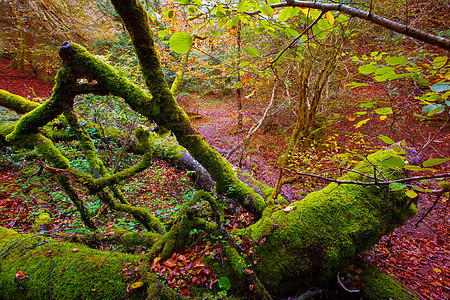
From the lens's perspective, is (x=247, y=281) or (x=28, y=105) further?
(x=28, y=105)

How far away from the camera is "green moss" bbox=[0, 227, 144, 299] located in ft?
6.49

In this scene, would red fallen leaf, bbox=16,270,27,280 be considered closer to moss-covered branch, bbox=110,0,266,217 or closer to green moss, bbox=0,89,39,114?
moss-covered branch, bbox=110,0,266,217

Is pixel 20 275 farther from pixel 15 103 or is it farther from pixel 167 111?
pixel 15 103

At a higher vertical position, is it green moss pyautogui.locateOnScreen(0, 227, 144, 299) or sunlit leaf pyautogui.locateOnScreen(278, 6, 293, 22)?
sunlit leaf pyautogui.locateOnScreen(278, 6, 293, 22)

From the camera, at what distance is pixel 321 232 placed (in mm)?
2344

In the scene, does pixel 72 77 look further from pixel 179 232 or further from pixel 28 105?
pixel 28 105

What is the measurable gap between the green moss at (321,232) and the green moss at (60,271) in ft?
5.18

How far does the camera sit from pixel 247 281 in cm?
204

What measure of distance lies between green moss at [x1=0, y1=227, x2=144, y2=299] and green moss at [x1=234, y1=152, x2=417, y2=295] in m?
1.58

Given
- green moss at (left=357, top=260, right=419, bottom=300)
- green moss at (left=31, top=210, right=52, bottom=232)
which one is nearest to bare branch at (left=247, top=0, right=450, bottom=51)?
green moss at (left=357, top=260, right=419, bottom=300)

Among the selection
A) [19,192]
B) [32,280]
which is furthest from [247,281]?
[19,192]

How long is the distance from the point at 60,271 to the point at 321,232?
3.18 metres

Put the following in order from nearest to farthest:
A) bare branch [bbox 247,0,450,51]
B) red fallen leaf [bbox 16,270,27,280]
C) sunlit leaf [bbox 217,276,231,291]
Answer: bare branch [bbox 247,0,450,51] → sunlit leaf [bbox 217,276,231,291] → red fallen leaf [bbox 16,270,27,280]

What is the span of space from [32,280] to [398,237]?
649cm
